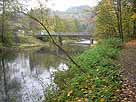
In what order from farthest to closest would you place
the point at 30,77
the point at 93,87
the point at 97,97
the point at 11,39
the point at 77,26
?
1. the point at 77,26
2. the point at 11,39
3. the point at 30,77
4. the point at 93,87
5. the point at 97,97

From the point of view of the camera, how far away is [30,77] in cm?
2288

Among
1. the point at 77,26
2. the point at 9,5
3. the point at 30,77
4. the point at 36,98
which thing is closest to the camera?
the point at 9,5

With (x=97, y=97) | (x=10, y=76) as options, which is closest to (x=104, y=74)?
(x=97, y=97)

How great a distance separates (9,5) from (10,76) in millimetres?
12221

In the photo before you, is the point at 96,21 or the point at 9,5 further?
the point at 96,21

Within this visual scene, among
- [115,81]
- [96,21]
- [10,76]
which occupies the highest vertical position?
[96,21]

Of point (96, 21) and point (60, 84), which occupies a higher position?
point (96, 21)

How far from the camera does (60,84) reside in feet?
54.9

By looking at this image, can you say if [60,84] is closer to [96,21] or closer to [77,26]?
[96,21]

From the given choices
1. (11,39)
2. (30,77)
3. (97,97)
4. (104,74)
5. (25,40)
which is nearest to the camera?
(97,97)

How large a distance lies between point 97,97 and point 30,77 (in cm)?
1350

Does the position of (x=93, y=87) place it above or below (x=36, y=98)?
above

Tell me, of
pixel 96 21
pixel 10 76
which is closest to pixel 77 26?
pixel 96 21

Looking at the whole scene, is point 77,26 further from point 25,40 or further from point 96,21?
point 96,21
